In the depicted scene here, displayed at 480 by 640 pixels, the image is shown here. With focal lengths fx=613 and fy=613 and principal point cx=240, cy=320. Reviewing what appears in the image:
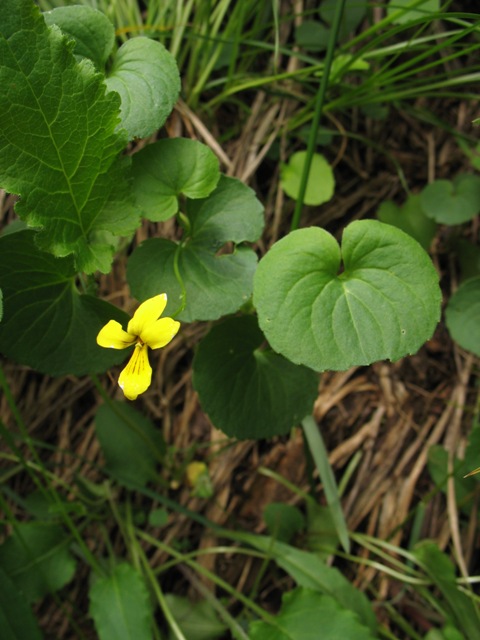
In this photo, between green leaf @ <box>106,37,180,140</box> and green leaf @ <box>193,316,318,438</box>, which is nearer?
green leaf @ <box>106,37,180,140</box>

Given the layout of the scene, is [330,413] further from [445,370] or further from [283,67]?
[283,67]

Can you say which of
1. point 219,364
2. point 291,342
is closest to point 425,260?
point 291,342

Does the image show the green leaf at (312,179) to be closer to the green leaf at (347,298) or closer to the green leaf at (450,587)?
the green leaf at (347,298)

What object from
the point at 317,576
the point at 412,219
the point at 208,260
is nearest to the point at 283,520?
the point at 317,576

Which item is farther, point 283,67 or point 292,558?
point 283,67

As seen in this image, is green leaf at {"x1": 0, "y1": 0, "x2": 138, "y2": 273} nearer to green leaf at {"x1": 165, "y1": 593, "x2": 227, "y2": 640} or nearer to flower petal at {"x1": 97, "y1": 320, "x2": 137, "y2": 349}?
flower petal at {"x1": 97, "y1": 320, "x2": 137, "y2": 349}

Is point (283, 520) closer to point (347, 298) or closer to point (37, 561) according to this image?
point (37, 561)

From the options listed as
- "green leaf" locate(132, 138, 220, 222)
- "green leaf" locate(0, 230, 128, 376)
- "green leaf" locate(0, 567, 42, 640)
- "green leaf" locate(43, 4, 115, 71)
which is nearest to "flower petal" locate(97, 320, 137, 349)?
"green leaf" locate(0, 230, 128, 376)
